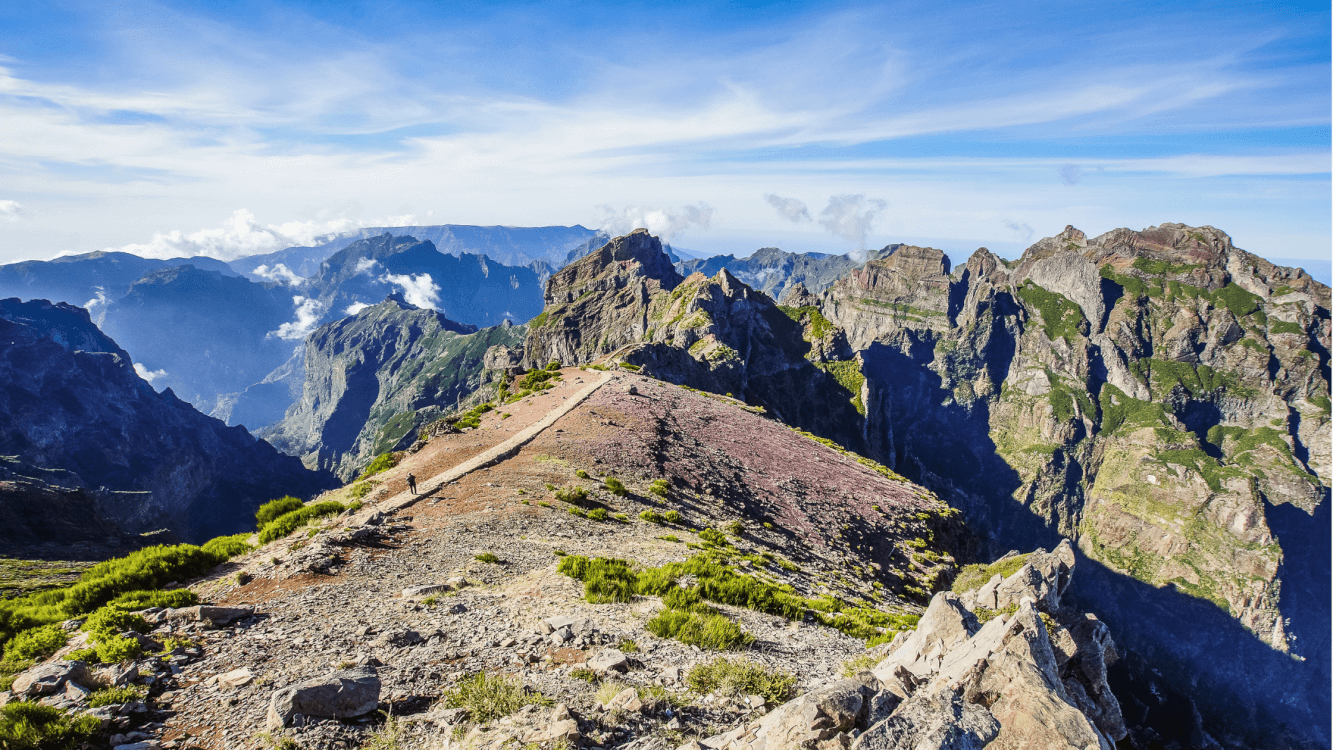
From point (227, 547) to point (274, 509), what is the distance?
16.5ft

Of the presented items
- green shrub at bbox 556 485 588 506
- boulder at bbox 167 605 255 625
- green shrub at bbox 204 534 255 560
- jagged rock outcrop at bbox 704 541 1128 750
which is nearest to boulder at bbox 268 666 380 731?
boulder at bbox 167 605 255 625

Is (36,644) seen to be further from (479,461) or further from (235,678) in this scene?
(479,461)

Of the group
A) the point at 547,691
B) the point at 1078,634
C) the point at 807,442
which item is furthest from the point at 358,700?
the point at 807,442

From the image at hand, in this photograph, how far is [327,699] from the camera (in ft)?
34.8

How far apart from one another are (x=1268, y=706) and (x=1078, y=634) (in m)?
267

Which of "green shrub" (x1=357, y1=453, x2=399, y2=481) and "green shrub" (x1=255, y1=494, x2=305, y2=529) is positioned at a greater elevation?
"green shrub" (x1=255, y1=494, x2=305, y2=529)

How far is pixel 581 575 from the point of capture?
20.4 m

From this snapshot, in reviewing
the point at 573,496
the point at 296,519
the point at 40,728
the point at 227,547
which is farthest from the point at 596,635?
the point at 296,519

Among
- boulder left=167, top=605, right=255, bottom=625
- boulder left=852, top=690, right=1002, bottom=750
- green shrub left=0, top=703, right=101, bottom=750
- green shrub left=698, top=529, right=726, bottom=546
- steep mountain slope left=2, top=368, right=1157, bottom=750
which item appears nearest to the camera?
boulder left=852, top=690, right=1002, bottom=750

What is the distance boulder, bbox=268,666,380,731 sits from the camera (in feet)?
33.8

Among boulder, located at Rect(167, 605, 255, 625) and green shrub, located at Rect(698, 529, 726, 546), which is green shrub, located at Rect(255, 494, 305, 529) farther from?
green shrub, located at Rect(698, 529, 726, 546)

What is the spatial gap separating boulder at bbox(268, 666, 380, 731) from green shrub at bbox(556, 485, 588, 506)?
1788cm

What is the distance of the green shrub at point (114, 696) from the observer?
10.7 meters

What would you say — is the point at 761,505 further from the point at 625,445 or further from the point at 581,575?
the point at 581,575
